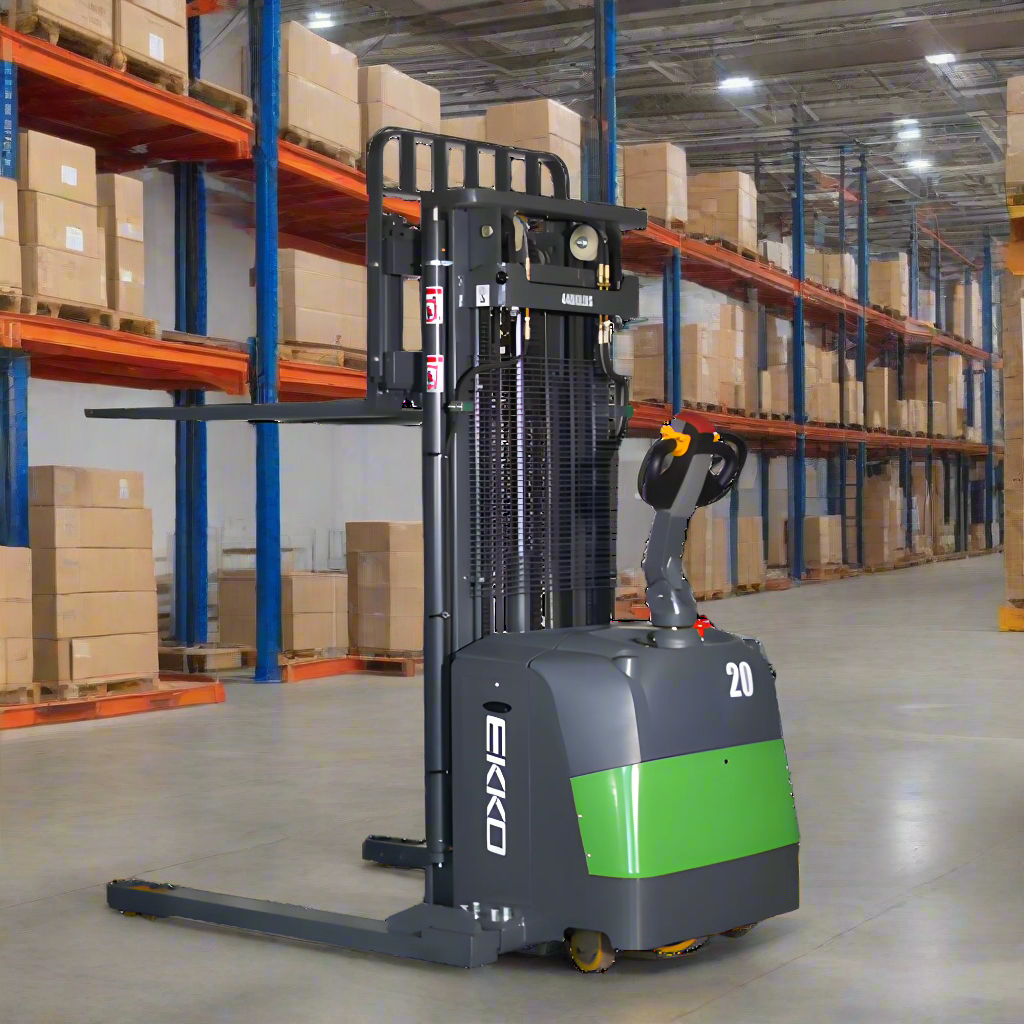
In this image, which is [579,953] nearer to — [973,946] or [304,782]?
[973,946]

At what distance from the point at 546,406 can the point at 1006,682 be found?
19.3 feet

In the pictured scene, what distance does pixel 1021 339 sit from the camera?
1161 cm

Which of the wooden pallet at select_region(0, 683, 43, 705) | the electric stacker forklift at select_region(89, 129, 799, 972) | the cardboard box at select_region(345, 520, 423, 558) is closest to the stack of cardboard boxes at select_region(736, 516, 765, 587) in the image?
the cardboard box at select_region(345, 520, 423, 558)

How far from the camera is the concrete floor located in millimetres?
3059

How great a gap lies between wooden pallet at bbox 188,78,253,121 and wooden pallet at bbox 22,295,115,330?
1575mm

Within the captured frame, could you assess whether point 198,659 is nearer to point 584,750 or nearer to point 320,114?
point 320,114

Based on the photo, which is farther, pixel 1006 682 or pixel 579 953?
pixel 1006 682

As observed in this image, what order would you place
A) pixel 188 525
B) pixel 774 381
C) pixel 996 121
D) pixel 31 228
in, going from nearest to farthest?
pixel 31 228 → pixel 188 525 → pixel 774 381 → pixel 996 121

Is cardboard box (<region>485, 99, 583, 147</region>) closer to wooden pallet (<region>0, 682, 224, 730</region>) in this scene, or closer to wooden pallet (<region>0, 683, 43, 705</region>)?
wooden pallet (<region>0, 682, 224, 730</region>)

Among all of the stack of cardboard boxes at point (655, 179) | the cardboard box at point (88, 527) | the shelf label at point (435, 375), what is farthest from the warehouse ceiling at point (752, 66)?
the shelf label at point (435, 375)

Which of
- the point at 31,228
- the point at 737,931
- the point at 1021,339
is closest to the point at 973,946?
the point at 737,931

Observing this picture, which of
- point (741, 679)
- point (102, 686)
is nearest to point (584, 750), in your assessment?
point (741, 679)

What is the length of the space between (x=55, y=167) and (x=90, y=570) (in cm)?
194

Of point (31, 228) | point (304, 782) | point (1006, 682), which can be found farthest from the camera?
point (1006, 682)
